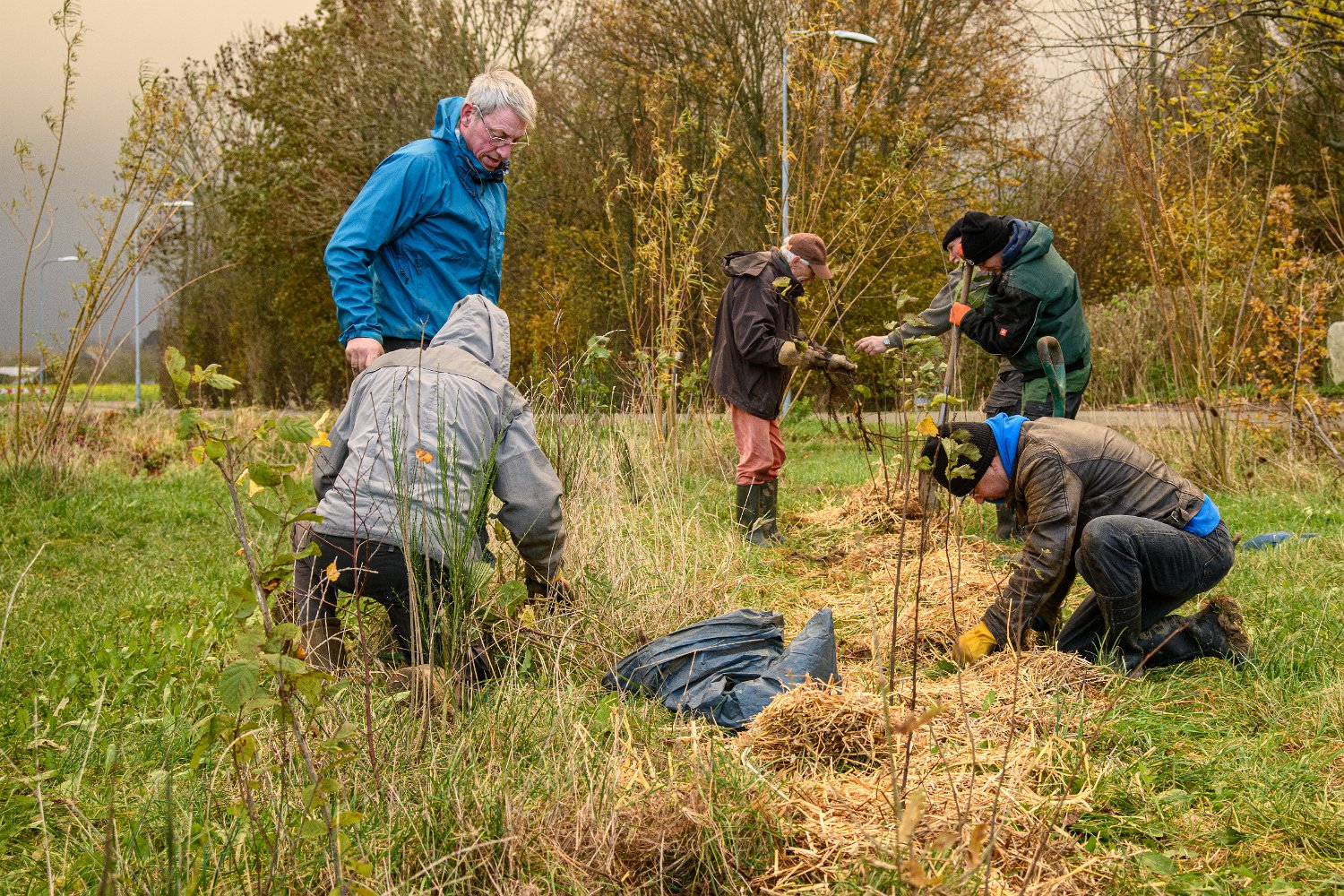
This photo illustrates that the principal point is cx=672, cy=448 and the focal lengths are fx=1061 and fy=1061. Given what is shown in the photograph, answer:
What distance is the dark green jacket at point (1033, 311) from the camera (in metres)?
5.39

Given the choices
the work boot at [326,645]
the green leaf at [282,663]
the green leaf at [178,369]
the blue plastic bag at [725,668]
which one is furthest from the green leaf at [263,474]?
the blue plastic bag at [725,668]

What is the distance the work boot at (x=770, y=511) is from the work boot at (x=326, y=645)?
3.02 m

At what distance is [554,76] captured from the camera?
1775cm

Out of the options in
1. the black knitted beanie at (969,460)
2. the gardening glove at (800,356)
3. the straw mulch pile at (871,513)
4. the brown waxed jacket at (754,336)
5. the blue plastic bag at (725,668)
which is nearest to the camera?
the blue plastic bag at (725,668)

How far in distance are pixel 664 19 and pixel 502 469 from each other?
1446cm

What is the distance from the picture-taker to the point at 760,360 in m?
5.75

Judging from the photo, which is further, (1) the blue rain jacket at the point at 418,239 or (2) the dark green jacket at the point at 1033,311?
(2) the dark green jacket at the point at 1033,311

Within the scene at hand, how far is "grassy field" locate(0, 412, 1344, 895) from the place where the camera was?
6.77 feet

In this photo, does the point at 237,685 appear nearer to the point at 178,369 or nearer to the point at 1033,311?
the point at 178,369

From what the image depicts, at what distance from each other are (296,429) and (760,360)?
4153 mm

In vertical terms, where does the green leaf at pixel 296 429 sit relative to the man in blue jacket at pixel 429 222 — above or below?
below

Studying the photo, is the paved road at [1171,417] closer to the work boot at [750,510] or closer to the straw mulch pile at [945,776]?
the work boot at [750,510]

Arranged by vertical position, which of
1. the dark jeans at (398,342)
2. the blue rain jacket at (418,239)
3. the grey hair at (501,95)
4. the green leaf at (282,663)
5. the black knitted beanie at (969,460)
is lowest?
the green leaf at (282,663)

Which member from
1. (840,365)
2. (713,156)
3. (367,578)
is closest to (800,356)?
(840,365)
